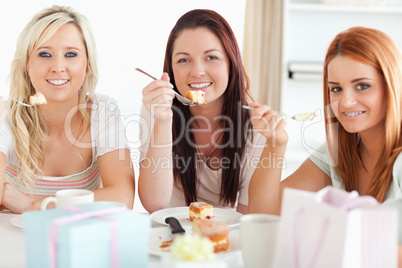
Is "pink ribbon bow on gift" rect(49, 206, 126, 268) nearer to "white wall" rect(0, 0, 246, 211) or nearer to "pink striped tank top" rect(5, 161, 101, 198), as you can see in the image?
"pink striped tank top" rect(5, 161, 101, 198)

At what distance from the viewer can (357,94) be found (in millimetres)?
1304

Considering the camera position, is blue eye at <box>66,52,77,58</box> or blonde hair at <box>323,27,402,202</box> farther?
blue eye at <box>66,52,77,58</box>

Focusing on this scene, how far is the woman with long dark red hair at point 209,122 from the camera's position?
1.75 metres

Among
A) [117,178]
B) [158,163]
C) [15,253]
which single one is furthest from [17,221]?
[158,163]

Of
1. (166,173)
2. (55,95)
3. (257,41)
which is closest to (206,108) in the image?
(166,173)

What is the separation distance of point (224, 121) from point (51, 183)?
2.44ft

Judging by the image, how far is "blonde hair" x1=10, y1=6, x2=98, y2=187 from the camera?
1.71m

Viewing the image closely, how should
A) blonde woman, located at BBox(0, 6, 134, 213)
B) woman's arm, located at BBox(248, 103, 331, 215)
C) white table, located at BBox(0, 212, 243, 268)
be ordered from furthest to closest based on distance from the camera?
blonde woman, located at BBox(0, 6, 134, 213), woman's arm, located at BBox(248, 103, 331, 215), white table, located at BBox(0, 212, 243, 268)

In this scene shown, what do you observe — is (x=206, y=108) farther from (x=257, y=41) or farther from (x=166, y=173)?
(x=257, y=41)

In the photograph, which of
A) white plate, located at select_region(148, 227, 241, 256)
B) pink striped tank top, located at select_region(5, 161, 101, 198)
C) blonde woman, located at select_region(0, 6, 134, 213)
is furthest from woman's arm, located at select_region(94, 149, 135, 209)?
white plate, located at select_region(148, 227, 241, 256)

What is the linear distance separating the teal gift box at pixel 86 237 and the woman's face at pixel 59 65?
97 cm

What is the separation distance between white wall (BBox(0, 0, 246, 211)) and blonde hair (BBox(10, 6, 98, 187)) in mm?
1529

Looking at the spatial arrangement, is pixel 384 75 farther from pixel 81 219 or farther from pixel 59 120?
pixel 59 120

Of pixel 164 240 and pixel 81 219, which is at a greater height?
pixel 81 219
